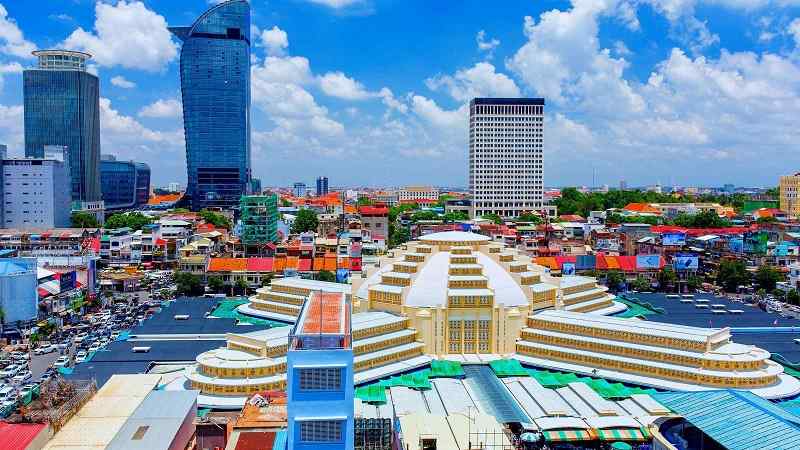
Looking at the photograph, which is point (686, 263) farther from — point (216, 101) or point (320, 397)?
point (216, 101)

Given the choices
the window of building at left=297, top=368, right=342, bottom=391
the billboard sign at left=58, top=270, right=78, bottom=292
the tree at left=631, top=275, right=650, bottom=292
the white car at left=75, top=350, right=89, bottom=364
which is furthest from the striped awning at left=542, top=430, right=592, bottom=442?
the billboard sign at left=58, top=270, right=78, bottom=292

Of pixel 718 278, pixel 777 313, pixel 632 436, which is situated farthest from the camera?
pixel 718 278

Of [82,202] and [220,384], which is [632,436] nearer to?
[220,384]

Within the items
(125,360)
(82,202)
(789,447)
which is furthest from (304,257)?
(82,202)

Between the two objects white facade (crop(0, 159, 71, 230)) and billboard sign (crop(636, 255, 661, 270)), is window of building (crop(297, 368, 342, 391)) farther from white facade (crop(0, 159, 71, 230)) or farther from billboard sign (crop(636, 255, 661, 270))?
white facade (crop(0, 159, 71, 230))

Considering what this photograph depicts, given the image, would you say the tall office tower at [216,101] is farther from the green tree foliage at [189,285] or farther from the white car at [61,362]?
the white car at [61,362]

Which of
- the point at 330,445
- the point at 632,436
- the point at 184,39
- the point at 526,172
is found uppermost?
the point at 184,39
